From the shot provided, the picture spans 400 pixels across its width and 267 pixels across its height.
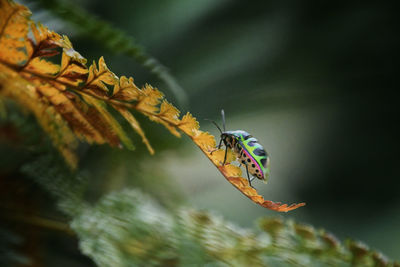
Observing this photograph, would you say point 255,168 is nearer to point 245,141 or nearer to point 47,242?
point 245,141

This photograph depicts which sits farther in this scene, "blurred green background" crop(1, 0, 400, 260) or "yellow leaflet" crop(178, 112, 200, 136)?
"blurred green background" crop(1, 0, 400, 260)

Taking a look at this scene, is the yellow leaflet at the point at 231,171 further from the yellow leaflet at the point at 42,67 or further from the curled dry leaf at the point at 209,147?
the yellow leaflet at the point at 42,67

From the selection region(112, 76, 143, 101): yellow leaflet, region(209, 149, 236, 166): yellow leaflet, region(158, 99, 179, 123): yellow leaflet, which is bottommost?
region(209, 149, 236, 166): yellow leaflet

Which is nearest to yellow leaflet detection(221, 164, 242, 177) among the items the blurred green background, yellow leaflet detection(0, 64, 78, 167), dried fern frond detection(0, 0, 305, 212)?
dried fern frond detection(0, 0, 305, 212)

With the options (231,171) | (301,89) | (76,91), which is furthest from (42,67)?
(301,89)

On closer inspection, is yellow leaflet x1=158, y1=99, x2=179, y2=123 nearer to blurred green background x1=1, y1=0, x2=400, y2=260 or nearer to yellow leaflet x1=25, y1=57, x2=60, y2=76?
yellow leaflet x1=25, y1=57, x2=60, y2=76

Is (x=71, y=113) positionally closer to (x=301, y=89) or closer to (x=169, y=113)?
(x=169, y=113)
